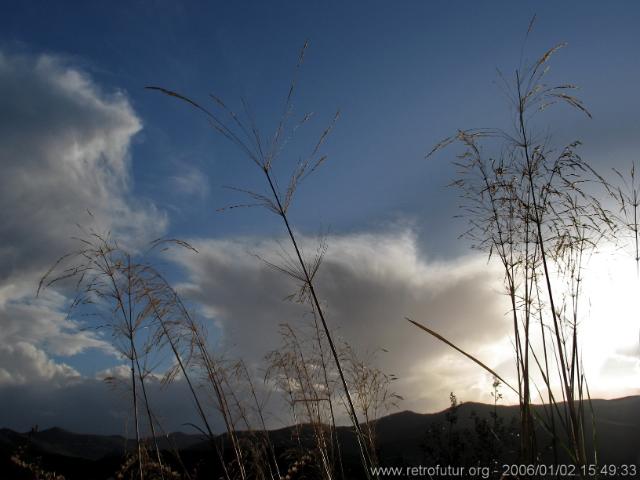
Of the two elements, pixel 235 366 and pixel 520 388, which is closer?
pixel 520 388

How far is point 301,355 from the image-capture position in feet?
12.1

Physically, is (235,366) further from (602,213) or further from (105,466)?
(105,466)

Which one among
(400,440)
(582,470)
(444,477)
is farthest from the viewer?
(400,440)

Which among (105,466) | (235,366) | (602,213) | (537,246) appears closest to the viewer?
(537,246)

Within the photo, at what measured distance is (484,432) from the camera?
6.93 m

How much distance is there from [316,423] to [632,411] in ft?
69.2

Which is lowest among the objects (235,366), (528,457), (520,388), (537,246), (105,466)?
(105,466)

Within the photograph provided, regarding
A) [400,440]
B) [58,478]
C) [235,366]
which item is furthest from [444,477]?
[400,440]

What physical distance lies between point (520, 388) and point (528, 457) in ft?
0.67

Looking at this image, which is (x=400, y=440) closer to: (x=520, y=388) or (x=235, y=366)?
(x=235, y=366)

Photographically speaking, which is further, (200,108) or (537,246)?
(537,246)

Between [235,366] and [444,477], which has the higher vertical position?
[235,366]

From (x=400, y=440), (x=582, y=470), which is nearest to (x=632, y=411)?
(x=400, y=440)

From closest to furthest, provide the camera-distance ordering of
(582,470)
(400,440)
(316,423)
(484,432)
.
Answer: (582,470), (316,423), (484,432), (400,440)
